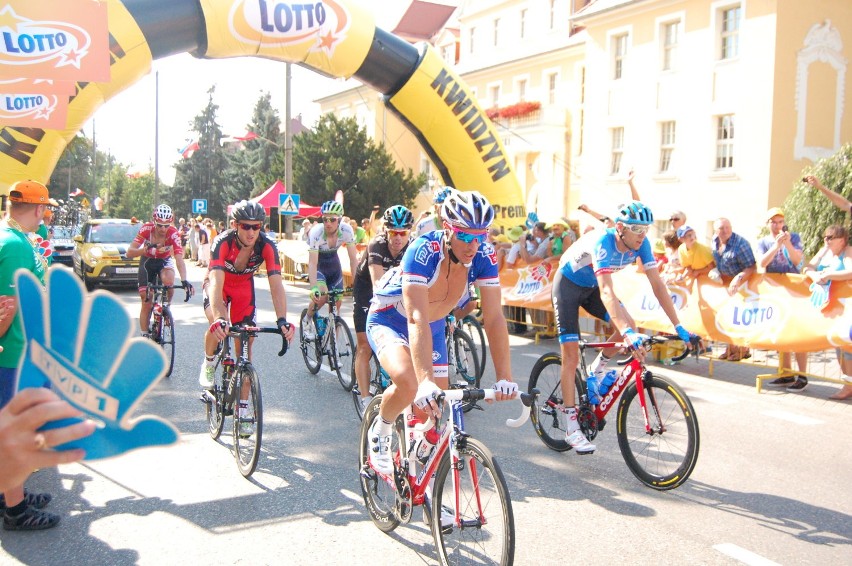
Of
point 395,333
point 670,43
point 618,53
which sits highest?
point 618,53

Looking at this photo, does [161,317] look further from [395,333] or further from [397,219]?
[395,333]

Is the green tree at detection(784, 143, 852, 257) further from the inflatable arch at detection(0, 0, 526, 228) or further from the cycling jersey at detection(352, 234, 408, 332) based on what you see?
the cycling jersey at detection(352, 234, 408, 332)

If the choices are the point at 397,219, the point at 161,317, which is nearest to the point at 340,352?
the point at 397,219

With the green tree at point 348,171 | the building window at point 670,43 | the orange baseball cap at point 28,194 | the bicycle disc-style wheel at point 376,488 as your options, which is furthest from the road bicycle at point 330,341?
the green tree at point 348,171

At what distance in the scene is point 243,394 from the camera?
5578 mm

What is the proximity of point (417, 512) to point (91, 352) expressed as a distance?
12.6ft

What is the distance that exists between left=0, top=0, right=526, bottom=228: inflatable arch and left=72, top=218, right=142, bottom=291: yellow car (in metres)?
7.56

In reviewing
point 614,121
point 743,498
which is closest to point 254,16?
point 743,498

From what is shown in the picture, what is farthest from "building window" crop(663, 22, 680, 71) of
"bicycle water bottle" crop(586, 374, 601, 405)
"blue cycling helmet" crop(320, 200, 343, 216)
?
"bicycle water bottle" crop(586, 374, 601, 405)

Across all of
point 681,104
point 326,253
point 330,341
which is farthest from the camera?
point 681,104

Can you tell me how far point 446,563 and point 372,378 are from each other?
355cm

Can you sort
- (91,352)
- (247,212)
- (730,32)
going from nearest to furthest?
(91,352), (247,212), (730,32)

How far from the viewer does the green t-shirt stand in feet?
13.0

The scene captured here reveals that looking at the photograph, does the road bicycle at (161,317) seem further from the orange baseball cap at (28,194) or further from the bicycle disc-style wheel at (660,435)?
the bicycle disc-style wheel at (660,435)
